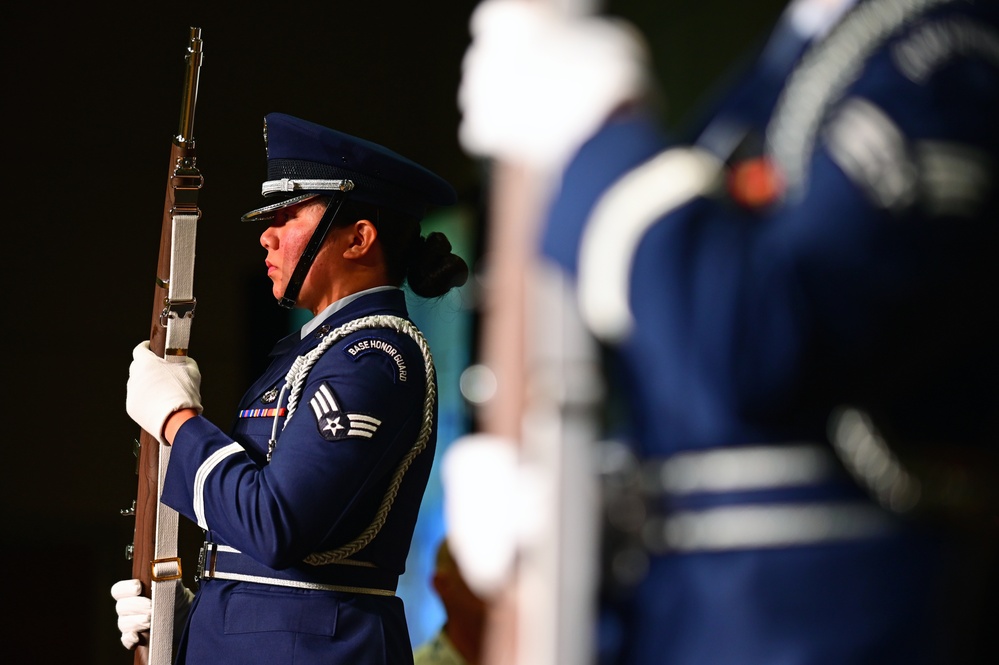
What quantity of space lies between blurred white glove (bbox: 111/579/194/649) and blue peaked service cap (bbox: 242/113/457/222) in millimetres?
597

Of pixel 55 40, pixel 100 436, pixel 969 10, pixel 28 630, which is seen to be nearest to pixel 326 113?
pixel 55 40

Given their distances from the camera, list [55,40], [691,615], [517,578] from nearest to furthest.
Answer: [517,578] → [691,615] → [55,40]

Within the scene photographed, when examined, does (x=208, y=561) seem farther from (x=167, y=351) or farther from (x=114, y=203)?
(x=114, y=203)

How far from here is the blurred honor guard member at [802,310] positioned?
2.30 feet

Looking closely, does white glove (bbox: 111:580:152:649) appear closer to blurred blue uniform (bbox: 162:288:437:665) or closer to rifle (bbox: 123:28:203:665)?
rifle (bbox: 123:28:203:665)

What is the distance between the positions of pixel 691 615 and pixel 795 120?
0.31 m

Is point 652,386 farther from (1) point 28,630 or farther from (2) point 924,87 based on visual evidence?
(1) point 28,630

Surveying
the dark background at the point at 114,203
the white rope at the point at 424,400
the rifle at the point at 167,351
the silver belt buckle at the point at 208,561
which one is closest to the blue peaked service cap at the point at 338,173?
the rifle at the point at 167,351

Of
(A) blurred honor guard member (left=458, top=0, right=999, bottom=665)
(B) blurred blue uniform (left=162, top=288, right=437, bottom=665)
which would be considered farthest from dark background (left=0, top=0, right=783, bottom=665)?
(A) blurred honor guard member (left=458, top=0, right=999, bottom=665)

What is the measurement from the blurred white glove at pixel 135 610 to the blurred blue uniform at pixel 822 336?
4.03ft

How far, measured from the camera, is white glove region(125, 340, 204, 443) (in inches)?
67.7

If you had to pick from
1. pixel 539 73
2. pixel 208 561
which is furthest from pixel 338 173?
pixel 539 73

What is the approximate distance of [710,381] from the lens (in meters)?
0.73

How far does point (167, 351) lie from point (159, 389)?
0.35ft
